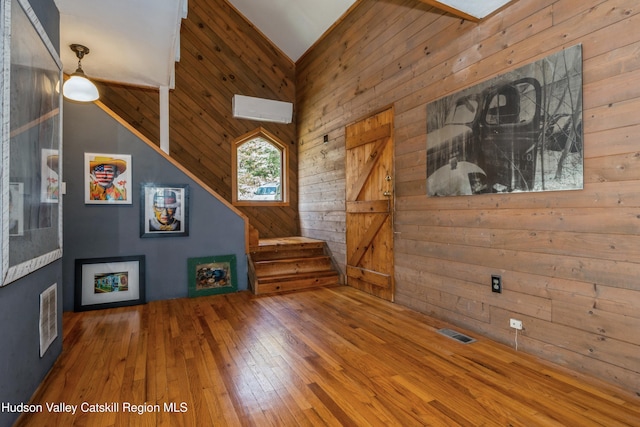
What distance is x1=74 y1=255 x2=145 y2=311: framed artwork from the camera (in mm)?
3525

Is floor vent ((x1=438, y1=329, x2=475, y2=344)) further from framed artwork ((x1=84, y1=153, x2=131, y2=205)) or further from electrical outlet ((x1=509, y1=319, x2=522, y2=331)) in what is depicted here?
framed artwork ((x1=84, y1=153, x2=131, y2=205))

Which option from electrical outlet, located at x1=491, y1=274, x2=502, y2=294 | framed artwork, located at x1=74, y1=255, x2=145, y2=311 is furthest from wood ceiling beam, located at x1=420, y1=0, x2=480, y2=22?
framed artwork, located at x1=74, y1=255, x2=145, y2=311

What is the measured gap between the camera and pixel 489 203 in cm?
262

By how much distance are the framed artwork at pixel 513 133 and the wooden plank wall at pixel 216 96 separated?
139 inches

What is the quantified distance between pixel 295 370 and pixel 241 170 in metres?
4.31

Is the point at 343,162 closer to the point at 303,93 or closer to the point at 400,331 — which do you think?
the point at 303,93

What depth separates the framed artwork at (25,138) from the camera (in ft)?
4.62

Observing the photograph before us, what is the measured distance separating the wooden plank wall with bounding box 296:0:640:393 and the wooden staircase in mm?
1297

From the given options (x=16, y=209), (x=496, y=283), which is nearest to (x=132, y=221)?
(x=16, y=209)

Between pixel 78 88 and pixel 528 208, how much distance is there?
4.13 m

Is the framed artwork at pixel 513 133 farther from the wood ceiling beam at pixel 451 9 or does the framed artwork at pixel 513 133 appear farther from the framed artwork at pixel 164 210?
the framed artwork at pixel 164 210

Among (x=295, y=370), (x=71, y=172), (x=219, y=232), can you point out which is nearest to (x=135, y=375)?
(x=295, y=370)

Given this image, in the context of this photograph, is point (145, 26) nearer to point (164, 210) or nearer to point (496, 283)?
point (164, 210)

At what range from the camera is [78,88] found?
10.5ft
